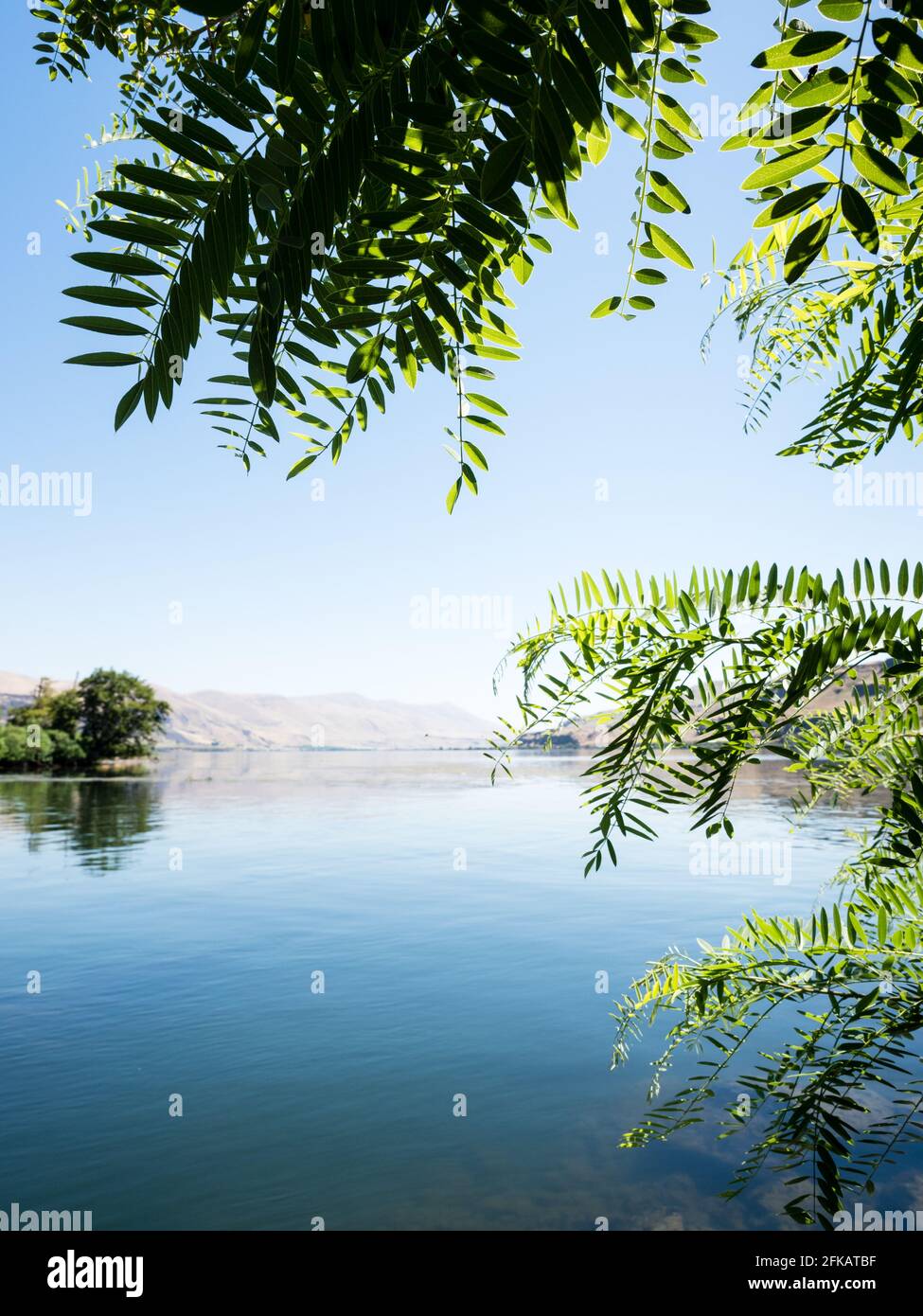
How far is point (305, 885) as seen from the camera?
15.9 m

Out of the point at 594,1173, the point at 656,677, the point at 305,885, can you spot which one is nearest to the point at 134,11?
the point at 656,677

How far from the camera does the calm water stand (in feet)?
19.2

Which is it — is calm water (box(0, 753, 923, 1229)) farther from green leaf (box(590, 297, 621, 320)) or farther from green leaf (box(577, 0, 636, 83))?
green leaf (box(577, 0, 636, 83))

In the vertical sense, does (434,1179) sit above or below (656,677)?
below

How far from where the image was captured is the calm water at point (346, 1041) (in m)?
5.86

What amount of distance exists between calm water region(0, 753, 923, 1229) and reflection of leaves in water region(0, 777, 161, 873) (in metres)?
1.57

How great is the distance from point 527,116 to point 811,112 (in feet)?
0.71

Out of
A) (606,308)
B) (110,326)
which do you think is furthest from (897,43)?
(110,326)

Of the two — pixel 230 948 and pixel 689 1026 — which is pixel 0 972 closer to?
pixel 230 948

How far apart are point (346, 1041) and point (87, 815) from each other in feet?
73.2

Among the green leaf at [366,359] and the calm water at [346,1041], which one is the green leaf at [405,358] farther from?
the calm water at [346,1041]
